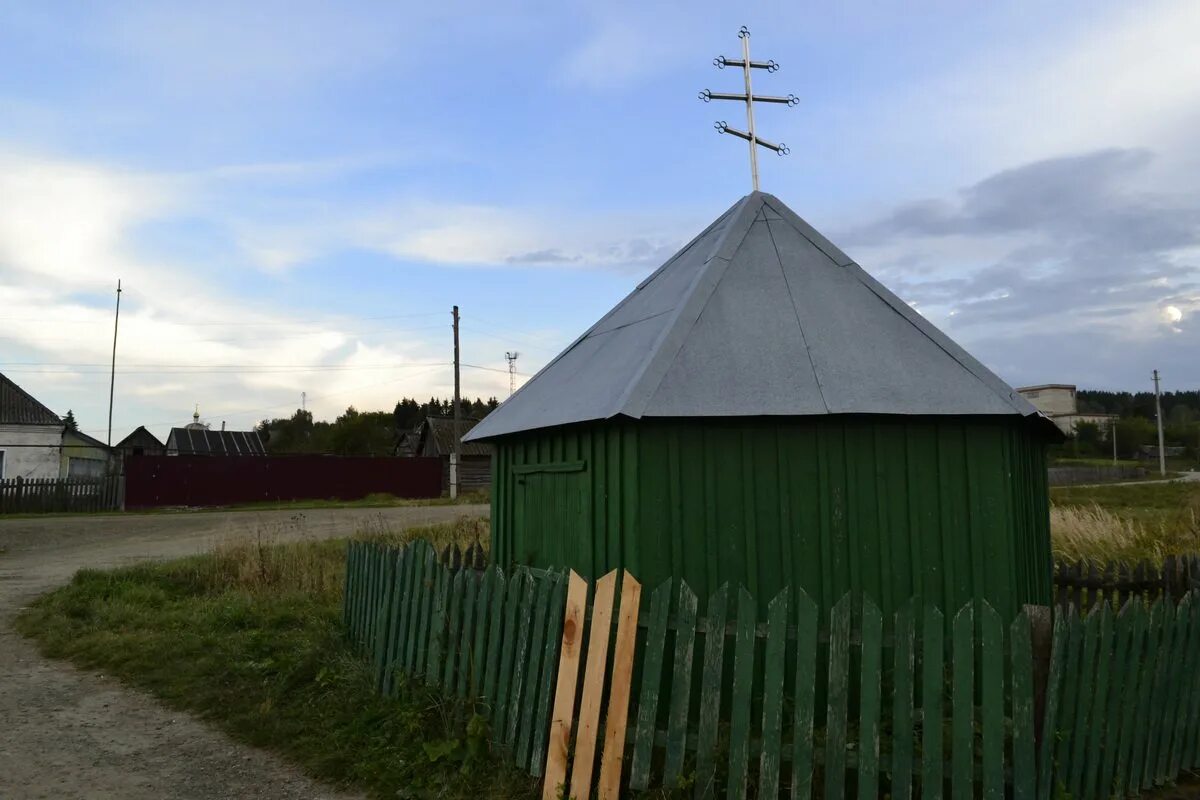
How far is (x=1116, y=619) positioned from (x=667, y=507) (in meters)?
2.70

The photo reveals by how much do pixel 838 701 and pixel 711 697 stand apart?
0.64 metres

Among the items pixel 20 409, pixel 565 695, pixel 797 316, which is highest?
pixel 20 409

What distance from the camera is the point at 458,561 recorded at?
29.4 feet

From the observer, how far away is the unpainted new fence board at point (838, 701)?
169 inches

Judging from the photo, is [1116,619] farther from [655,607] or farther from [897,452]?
[655,607]

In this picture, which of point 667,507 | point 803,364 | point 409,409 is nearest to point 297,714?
point 667,507

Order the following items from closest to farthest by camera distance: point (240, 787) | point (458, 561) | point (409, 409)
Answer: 1. point (240, 787)
2. point (458, 561)
3. point (409, 409)

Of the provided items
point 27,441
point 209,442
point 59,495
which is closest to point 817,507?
point 59,495

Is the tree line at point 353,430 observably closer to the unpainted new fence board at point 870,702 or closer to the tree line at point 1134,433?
the unpainted new fence board at point 870,702

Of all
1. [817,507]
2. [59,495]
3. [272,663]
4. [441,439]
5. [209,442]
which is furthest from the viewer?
[209,442]

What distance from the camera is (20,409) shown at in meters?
37.0

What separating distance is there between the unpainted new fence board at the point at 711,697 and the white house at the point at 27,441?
128 ft

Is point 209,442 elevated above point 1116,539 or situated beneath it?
elevated above

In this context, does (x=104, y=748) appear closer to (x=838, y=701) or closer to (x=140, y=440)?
(x=838, y=701)
